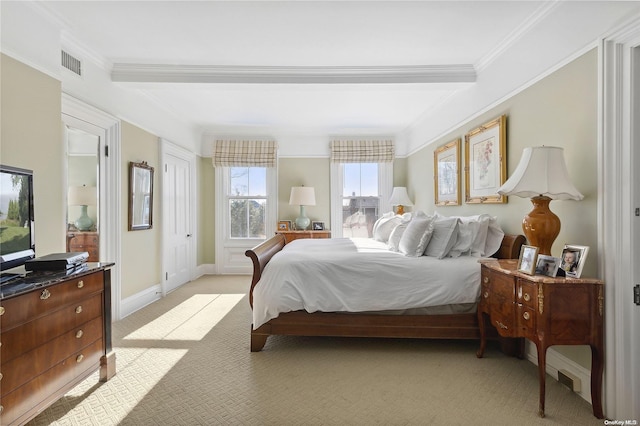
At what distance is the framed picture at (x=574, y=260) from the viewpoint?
1.90 m

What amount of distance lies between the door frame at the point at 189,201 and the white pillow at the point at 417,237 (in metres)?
3.29

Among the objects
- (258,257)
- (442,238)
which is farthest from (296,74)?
(442,238)

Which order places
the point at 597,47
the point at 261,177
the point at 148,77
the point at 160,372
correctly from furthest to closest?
the point at 261,177
the point at 148,77
the point at 160,372
the point at 597,47

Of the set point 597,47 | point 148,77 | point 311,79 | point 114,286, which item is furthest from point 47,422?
point 597,47

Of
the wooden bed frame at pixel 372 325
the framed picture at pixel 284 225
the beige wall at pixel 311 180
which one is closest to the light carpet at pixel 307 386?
the wooden bed frame at pixel 372 325

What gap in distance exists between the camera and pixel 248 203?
20.5ft

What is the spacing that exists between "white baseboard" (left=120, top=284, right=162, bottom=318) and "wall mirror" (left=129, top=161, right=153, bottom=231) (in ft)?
2.62

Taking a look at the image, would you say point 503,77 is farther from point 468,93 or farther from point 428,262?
point 428,262

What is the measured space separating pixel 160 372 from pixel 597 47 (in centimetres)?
361

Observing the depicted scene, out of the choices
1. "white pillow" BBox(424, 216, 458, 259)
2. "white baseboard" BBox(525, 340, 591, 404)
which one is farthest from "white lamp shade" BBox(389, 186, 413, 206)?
"white baseboard" BBox(525, 340, 591, 404)

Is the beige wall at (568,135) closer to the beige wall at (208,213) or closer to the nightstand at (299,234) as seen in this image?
the nightstand at (299,234)

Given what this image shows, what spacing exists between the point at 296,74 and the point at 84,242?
292 centimetres

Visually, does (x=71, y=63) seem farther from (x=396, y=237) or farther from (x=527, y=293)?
(x=527, y=293)

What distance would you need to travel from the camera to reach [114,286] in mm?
3578
